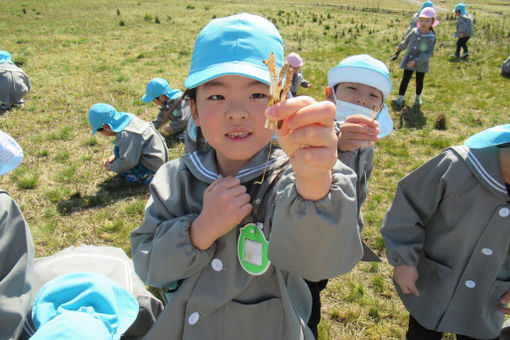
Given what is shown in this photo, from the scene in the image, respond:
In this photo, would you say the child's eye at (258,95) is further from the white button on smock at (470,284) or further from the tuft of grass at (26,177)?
the tuft of grass at (26,177)

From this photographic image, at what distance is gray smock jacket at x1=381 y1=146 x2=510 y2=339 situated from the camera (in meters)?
1.84

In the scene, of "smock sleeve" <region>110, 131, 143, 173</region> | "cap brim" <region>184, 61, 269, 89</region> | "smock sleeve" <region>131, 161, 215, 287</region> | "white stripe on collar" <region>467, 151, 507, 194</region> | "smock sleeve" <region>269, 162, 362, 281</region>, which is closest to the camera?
"smock sleeve" <region>269, 162, 362, 281</region>

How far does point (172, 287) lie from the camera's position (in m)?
1.55

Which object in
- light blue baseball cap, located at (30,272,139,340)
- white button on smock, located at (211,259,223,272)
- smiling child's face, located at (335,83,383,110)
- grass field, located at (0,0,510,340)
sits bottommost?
grass field, located at (0,0,510,340)

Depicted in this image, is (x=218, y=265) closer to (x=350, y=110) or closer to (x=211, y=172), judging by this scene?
(x=211, y=172)

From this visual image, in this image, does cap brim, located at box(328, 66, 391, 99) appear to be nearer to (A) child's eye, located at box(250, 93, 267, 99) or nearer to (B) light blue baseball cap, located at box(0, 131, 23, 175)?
(A) child's eye, located at box(250, 93, 267, 99)

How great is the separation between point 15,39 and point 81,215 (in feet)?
38.6

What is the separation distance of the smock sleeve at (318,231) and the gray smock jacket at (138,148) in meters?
3.94

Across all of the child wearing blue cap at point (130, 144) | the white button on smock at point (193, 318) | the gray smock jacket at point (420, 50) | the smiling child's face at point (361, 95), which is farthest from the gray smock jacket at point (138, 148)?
the gray smock jacket at point (420, 50)

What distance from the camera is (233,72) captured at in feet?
3.84

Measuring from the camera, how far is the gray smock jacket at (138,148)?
4.70m

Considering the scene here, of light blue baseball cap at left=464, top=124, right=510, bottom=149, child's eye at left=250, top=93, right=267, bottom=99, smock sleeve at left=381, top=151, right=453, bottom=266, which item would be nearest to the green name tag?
child's eye at left=250, top=93, right=267, bottom=99

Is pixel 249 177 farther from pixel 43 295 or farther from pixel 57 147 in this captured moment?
pixel 57 147

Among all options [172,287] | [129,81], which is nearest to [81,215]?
[172,287]
